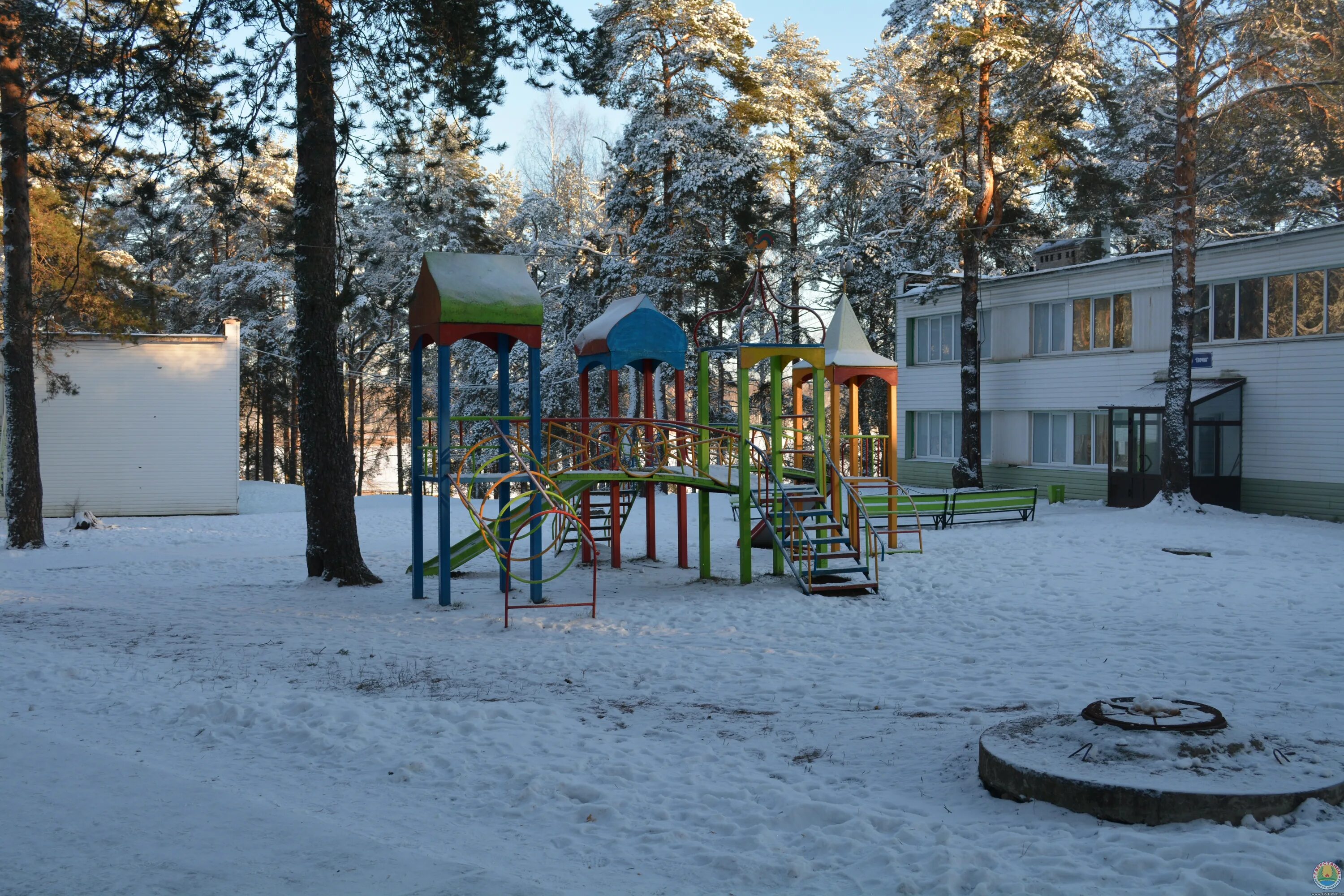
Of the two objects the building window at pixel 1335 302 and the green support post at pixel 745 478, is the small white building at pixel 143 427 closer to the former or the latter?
the green support post at pixel 745 478

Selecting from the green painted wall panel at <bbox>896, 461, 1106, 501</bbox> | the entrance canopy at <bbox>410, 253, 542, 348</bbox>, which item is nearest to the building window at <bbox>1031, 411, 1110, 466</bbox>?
the green painted wall panel at <bbox>896, 461, 1106, 501</bbox>

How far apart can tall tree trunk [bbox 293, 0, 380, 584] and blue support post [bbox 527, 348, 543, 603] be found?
9.44 ft

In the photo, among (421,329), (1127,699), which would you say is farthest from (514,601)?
(1127,699)

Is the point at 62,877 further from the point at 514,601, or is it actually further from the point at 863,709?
the point at 514,601

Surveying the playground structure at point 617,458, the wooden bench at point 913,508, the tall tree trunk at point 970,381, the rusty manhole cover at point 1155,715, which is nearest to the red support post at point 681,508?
the playground structure at point 617,458

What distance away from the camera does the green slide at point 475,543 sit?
12984 mm

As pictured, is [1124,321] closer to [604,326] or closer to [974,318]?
[974,318]

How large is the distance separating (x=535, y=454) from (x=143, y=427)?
1693cm

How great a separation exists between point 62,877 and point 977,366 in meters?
26.4

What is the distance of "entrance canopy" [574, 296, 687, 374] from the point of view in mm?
15023

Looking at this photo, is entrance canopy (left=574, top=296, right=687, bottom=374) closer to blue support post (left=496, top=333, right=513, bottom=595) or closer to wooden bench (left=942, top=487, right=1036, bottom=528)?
blue support post (left=496, top=333, right=513, bottom=595)

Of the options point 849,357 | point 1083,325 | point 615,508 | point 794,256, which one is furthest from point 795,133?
point 615,508

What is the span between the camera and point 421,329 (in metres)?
12.6

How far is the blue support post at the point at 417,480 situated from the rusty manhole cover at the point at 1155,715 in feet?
28.3
